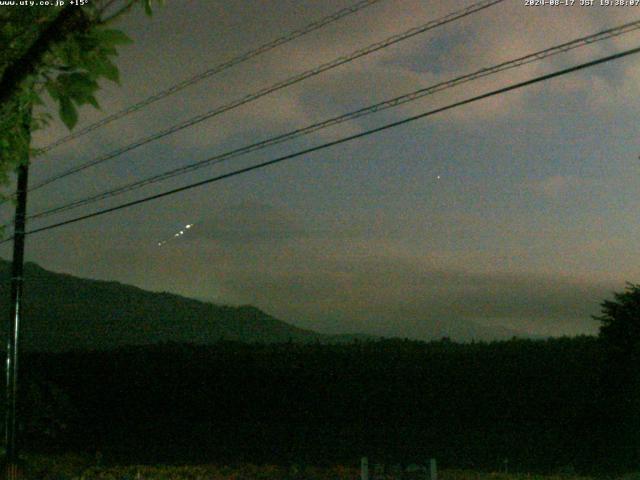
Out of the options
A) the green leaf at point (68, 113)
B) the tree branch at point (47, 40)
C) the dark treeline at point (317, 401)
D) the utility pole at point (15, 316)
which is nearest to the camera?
the green leaf at point (68, 113)

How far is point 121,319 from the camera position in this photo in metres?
54.0

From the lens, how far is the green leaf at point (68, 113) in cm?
390

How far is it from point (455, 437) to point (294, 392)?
5.77 m

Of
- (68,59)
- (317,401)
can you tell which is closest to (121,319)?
(317,401)

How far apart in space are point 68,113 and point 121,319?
5155 cm

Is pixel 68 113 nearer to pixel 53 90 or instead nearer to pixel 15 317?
pixel 53 90

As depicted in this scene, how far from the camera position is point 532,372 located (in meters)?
24.0

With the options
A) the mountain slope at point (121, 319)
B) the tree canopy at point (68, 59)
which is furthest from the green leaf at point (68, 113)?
the mountain slope at point (121, 319)

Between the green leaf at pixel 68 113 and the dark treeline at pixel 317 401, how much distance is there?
51.6 feet

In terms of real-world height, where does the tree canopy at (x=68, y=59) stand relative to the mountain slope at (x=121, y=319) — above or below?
below

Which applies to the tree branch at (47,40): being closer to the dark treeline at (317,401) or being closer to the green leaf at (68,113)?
the green leaf at (68,113)

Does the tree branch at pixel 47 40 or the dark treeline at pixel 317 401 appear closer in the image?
the tree branch at pixel 47 40

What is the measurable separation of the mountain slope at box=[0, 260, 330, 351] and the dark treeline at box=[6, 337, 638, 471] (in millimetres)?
17220

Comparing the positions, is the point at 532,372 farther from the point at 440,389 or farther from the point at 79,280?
the point at 79,280
